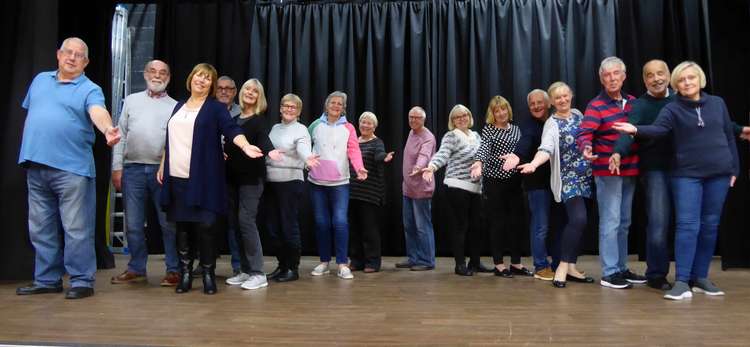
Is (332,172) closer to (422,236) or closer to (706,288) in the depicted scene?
(422,236)

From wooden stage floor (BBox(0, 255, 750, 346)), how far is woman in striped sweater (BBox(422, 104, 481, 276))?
0.52 metres

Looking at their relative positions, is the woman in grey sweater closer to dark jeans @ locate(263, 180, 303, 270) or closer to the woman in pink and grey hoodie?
dark jeans @ locate(263, 180, 303, 270)

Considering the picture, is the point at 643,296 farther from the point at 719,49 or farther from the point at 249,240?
the point at 719,49

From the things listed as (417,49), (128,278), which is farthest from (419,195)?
(128,278)

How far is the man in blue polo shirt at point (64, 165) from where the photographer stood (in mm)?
2697

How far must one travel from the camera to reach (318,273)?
366 cm

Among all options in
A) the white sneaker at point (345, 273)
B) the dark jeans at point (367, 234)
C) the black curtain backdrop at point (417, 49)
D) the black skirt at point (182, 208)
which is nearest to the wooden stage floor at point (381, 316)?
the white sneaker at point (345, 273)

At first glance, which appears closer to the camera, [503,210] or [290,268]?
[290,268]

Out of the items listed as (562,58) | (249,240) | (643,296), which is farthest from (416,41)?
(643,296)

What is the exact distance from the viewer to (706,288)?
9.16 feet

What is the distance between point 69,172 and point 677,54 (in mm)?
4896

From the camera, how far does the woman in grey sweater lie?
322cm

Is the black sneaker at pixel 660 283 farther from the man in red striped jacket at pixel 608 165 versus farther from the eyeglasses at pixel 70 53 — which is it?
the eyeglasses at pixel 70 53

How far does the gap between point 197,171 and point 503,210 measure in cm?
200
